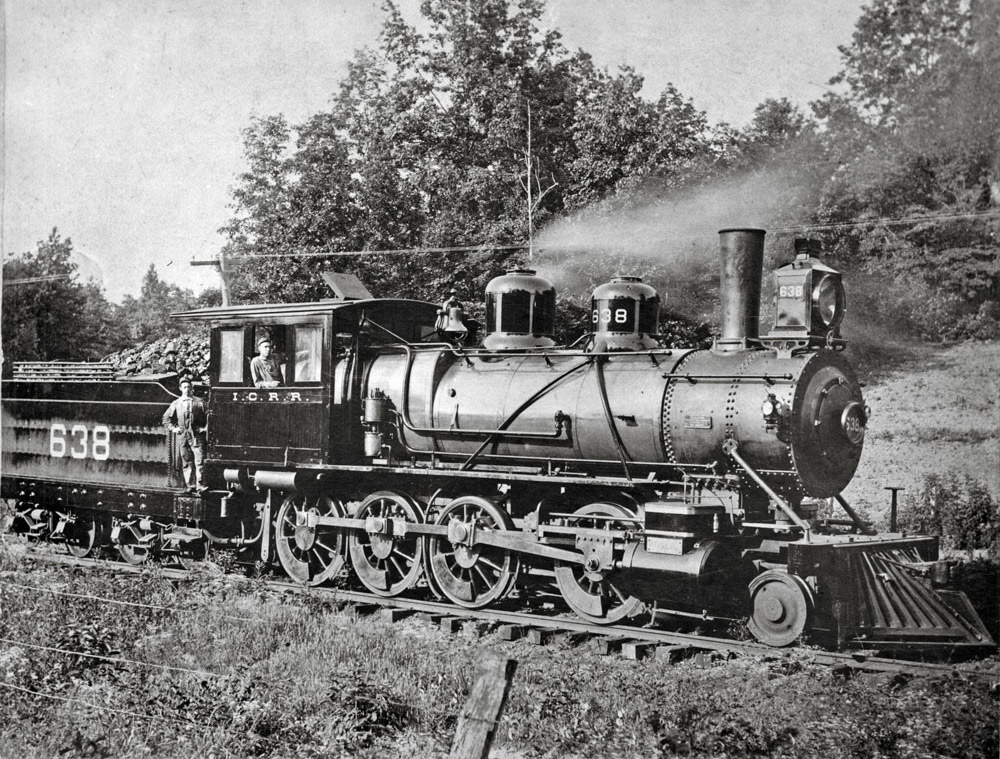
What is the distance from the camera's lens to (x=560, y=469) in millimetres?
9648

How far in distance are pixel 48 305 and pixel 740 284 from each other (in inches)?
713

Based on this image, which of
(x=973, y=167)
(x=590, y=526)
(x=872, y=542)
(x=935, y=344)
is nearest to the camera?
(x=872, y=542)

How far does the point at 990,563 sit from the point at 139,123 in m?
12.5

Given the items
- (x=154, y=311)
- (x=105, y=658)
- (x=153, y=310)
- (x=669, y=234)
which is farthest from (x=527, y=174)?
(x=153, y=310)

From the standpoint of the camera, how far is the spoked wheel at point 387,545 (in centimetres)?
1032

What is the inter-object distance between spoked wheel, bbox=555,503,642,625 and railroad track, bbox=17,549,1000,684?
13 cm

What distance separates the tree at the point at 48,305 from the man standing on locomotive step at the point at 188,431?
910cm

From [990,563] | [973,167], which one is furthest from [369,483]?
[973,167]

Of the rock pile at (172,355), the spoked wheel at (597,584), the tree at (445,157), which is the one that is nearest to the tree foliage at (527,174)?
the tree at (445,157)

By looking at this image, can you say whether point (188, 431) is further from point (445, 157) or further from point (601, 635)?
point (445, 157)

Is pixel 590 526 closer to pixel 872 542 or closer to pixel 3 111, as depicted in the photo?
pixel 872 542

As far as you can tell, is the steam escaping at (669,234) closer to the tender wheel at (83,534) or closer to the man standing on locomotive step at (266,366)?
the man standing on locomotive step at (266,366)

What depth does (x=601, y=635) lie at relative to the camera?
8602 millimetres

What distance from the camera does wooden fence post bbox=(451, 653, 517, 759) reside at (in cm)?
427
